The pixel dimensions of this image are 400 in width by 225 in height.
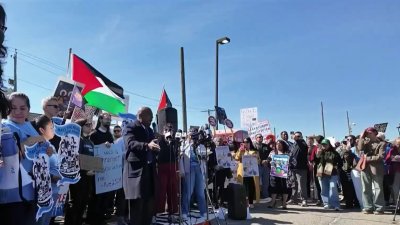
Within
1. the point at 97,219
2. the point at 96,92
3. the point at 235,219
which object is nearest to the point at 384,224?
the point at 235,219

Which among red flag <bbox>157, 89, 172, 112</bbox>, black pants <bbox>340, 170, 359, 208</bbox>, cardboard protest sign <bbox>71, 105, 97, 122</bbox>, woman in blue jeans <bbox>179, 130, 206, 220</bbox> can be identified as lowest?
black pants <bbox>340, 170, 359, 208</bbox>

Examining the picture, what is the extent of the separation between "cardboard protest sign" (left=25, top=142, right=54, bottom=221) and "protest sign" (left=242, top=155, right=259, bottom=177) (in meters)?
8.26

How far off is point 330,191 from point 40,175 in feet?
29.9

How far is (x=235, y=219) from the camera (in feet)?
28.2

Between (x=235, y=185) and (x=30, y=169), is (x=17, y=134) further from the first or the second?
(x=235, y=185)

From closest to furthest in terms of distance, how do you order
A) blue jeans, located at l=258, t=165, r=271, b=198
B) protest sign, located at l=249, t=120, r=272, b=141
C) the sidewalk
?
the sidewalk, blue jeans, located at l=258, t=165, r=271, b=198, protest sign, located at l=249, t=120, r=272, b=141

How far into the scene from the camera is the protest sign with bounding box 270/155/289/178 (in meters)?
10.8

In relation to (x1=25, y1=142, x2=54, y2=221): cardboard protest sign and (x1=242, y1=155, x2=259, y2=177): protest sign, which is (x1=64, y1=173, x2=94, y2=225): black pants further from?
(x1=242, y1=155, x2=259, y2=177): protest sign

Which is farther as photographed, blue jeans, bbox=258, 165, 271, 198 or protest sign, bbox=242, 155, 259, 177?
blue jeans, bbox=258, 165, 271, 198

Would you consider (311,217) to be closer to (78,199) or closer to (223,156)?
(223,156)

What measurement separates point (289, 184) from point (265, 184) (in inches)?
81.9

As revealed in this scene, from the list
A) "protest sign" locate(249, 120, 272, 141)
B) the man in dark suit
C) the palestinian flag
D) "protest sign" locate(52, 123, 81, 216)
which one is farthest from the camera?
"protest sign" locate(249, 120, 272, 141)

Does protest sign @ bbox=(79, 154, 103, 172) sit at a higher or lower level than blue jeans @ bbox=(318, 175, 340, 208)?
higher

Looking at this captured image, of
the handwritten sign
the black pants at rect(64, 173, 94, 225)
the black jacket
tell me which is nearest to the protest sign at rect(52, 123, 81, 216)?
the black pants at rect(64, 173, 94, 225)
